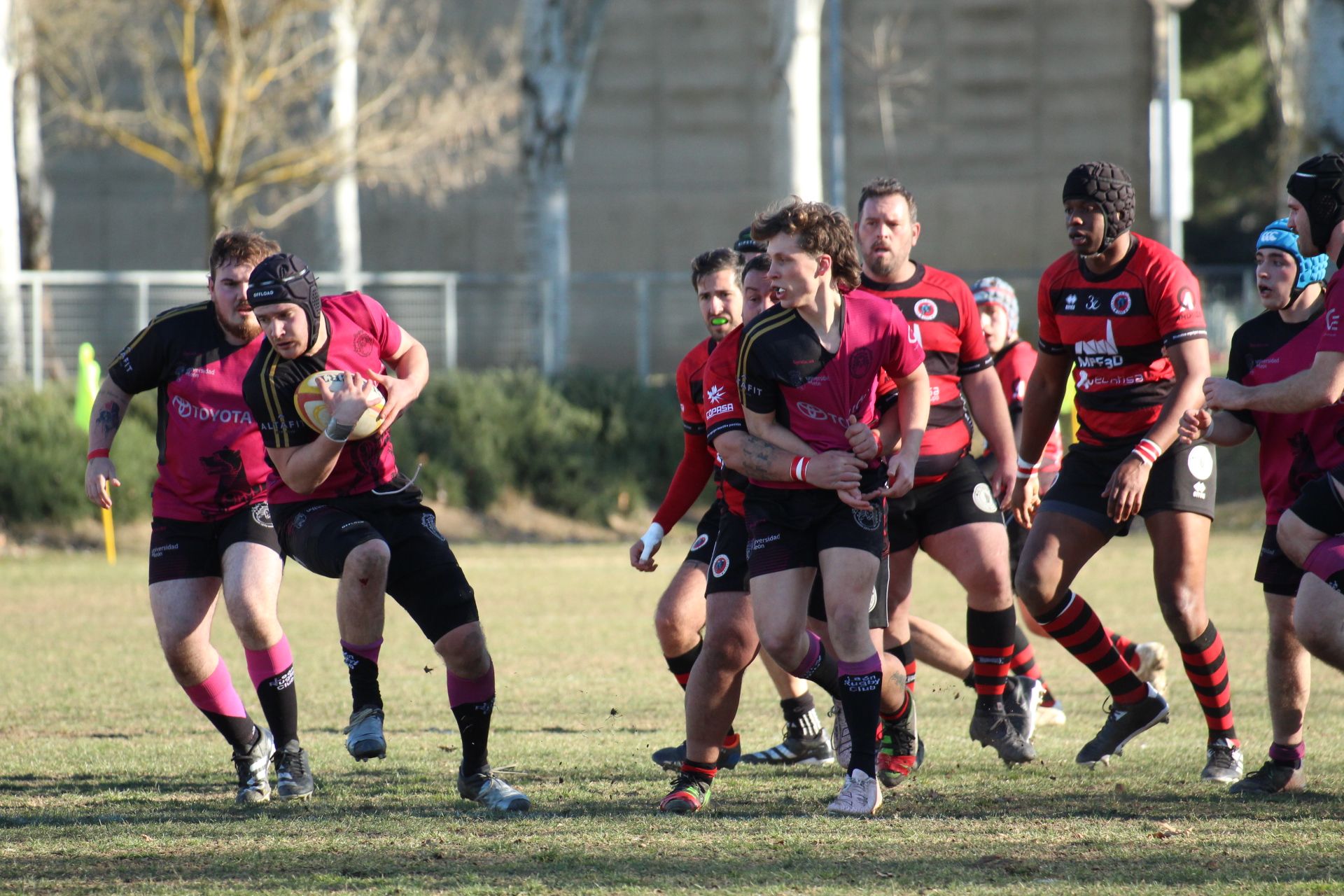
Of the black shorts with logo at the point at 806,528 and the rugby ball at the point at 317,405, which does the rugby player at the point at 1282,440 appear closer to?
the black shorts with logo at the point at 806,528

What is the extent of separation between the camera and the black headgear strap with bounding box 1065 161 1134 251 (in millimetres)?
5855

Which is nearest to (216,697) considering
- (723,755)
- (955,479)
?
(723,755)

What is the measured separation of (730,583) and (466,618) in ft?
3.21

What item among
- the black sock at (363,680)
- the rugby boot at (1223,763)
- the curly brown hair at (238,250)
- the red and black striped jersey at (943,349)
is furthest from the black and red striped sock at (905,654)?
the curly brown hair at (238,250)

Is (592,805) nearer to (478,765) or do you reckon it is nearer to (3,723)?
(478,765)

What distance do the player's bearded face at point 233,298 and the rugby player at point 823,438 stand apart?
1985 millimetres

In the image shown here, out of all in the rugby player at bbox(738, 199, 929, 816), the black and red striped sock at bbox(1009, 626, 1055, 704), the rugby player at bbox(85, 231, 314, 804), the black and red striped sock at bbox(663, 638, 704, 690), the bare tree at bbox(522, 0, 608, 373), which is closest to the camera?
the rugby player at bbox(738, 199, 929, 816)

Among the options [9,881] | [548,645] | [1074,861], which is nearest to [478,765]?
[9,881]

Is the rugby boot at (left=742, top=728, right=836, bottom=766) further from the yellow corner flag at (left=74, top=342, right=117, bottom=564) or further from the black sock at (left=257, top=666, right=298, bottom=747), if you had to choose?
the yellow corner flag at (left=74, top=342, right=117, bottom=564)

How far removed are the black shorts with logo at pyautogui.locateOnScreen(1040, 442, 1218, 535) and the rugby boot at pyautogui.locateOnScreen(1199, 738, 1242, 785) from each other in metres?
0.89

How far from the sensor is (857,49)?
102 ft

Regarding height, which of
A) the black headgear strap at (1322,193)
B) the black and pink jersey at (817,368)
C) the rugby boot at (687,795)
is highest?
the black headgear strap at (1322,193)

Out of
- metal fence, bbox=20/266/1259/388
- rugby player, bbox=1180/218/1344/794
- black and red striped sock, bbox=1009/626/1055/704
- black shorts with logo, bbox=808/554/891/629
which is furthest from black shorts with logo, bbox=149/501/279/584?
metal fence, bbox=20/266/1259/388

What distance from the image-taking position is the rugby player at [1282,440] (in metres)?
5.46
